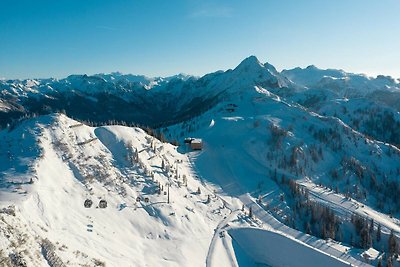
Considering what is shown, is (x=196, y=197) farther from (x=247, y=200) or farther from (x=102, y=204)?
(x=102, y=204)

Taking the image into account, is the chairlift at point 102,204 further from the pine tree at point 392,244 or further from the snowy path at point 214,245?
the pine tree at point 392,244

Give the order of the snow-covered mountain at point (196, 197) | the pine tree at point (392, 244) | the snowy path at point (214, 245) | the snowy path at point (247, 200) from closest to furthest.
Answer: the snow-covered mountain at point (196, 197)
the snowy path at point (214, 245)
the snowy path at point (247, 200)
the pine tree at point (392, 244)

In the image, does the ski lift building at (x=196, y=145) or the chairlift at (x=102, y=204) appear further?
the ski lift building at (x=196, y=145)

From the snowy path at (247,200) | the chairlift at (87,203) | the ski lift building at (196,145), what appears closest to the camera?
the chairlift at (87,203)

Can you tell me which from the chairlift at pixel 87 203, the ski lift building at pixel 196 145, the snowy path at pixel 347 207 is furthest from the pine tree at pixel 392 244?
the chairlift at pixel 87 203

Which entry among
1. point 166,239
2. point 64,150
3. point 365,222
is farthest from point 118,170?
point 365,222

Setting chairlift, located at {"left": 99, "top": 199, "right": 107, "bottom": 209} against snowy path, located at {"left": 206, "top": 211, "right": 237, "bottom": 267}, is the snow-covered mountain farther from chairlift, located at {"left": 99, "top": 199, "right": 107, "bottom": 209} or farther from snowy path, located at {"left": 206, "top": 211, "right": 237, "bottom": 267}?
chairlift, located at {"left": 99, "top": 199, "right": 107, "bottom": 209}

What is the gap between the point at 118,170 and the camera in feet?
175

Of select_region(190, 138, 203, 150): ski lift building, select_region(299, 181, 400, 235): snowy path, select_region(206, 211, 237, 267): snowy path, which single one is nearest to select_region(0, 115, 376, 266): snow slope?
select_region(206, 211, 237, 267): snowy path

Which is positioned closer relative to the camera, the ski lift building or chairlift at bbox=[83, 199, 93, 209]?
chairlift at bbox=[83, 199, 93, 209]

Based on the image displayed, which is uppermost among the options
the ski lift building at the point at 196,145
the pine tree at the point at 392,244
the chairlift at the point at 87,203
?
the chairlift at the point at 87,203

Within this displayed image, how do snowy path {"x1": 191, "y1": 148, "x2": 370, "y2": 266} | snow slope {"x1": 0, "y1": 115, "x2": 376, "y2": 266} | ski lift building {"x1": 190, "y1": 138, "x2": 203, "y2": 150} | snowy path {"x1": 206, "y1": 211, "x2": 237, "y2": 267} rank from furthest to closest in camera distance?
ski lift building {"x1": 190, "y1": 138, "x2": 203, "y2": 150}
snowy path {"x1": 191, "y1": 148, "x2": 370, "y2": 266}
snowy path {"x1": 206, "y1": 211, "x2": 237, "y2": 267}
snow slope {"x1": 0, "y1": 115, "x2": 376, "y2": 266}

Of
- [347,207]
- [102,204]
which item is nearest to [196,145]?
[347,207]

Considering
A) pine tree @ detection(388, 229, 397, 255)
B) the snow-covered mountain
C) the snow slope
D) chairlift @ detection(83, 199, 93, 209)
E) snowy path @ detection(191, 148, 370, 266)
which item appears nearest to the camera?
the snow slope
